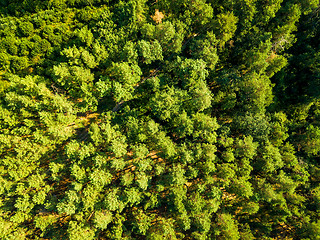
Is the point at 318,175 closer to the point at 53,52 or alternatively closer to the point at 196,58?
the point at 196,58

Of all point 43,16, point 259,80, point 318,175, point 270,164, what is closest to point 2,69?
point 43,16

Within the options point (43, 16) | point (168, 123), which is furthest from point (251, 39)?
point (43, 16)

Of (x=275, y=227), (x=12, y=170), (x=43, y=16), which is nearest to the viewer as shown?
(x=12, y=170)

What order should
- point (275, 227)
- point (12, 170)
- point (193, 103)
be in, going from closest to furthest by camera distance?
point (12, 170), point (193, 103), point (275, 227)

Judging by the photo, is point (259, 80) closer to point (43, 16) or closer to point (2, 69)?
point (43, 16)

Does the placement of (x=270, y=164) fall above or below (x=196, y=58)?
below

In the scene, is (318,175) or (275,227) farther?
(275,227)

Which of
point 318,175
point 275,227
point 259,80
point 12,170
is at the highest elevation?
point 259,80
